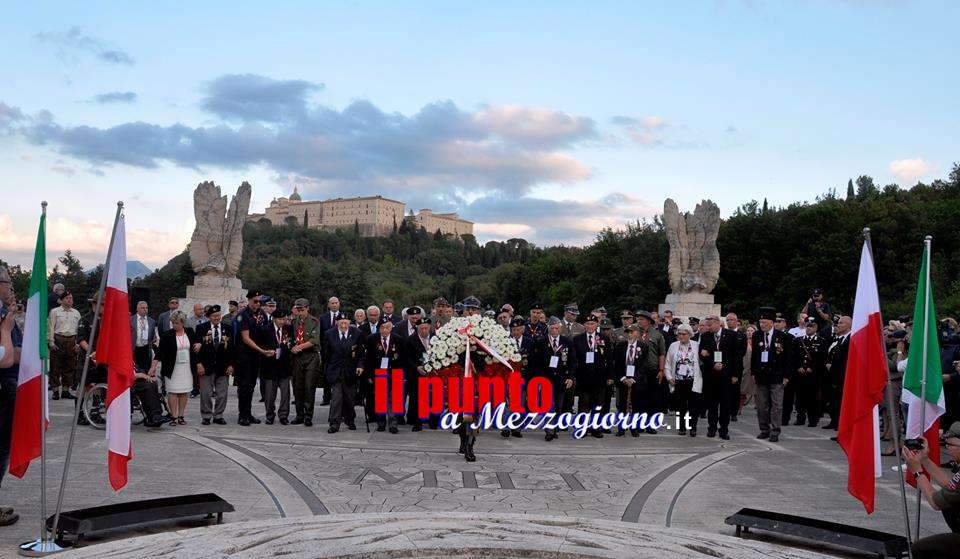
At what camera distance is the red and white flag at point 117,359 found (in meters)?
6.61

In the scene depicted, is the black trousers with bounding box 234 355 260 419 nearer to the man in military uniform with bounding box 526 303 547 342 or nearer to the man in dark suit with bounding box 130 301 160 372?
the man in dark suit with bounding box 130 301 160 372

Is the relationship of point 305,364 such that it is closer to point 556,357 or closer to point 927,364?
point 556,357

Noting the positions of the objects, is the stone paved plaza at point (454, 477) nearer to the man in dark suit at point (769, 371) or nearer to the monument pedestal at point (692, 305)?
the man in dark suit at point (769, 371)

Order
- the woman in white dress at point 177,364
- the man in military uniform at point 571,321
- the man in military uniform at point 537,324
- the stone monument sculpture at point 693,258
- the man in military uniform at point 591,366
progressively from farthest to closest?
the stone monument sculpture at point 693,258, the man in military uniform at point 571,321, the man in military uniform at point 537,324, the man in military uniform at point 591,366, the woman in white dress at point 177,364

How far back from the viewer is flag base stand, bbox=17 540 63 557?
19.2 feet

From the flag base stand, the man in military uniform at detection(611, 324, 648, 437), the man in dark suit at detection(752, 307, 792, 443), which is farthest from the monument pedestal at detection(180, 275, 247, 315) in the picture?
the flag base stand

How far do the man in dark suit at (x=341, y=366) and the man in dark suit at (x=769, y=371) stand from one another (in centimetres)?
567

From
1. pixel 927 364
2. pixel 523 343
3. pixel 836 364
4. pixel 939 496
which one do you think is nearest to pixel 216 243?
pixel 523 343

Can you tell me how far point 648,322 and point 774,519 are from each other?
7545 mm

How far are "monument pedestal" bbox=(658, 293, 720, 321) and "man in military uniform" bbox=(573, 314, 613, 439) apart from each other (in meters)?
13.2

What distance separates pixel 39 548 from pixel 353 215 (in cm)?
17562

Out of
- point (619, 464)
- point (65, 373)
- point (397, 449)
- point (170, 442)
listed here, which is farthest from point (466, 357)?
point (65, 373)

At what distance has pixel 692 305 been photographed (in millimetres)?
26547

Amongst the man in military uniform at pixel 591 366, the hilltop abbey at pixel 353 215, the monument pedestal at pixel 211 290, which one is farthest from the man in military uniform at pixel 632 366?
the hilltop abbey at pixel 353 215
